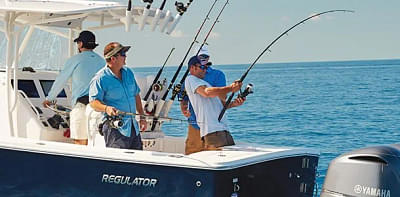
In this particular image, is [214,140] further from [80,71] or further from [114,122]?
[80,71]

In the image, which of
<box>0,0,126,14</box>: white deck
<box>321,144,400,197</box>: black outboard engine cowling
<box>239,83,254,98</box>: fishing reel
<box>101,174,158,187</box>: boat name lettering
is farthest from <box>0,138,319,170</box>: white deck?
<box>0,0,126,14</box>: white deck

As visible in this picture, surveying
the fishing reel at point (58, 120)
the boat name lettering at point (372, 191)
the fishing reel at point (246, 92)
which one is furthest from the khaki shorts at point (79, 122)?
the boat name lettering at point (372, 191)

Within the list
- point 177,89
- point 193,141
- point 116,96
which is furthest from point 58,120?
point 193,141

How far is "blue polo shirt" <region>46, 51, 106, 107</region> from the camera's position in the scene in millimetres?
6711

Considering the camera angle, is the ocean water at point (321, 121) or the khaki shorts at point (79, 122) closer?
the khaki shorts at point (79, 122)

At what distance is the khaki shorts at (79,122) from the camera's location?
6.72 meters

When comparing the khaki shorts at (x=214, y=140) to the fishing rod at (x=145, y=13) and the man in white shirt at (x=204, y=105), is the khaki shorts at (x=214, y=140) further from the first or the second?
the fishing rod at (x=145, y=13)

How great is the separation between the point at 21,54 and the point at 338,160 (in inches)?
138

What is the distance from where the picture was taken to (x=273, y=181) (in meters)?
6.20

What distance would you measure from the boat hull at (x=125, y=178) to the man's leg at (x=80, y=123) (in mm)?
760

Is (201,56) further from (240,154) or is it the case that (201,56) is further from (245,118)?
(245,118)

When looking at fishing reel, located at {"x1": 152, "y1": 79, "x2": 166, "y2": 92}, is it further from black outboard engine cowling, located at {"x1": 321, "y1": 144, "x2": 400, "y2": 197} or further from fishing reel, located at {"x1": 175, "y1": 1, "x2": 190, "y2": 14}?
black outboard engine cowling, located at {"x1": 321, "y1": 144, "x2": 400, "y2": 197}

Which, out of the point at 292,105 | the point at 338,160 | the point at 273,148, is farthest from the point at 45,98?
the point at 292,105

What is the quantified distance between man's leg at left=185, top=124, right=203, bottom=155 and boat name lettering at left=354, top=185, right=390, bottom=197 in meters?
1.41
